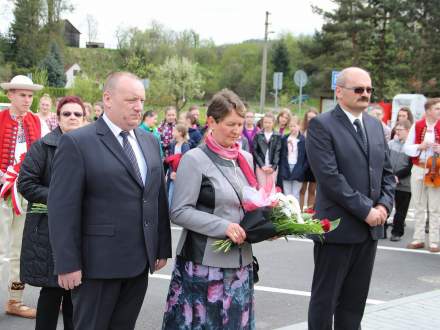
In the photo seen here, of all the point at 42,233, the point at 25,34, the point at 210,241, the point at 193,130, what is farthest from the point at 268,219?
the point at 25,34

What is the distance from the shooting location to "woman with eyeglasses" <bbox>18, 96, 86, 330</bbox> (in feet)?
15.8

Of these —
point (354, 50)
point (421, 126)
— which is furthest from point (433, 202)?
point (354, 50)

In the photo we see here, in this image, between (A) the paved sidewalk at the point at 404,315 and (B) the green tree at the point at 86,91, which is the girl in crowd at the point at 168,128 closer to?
(A) the paved sidewalk at the point at 404,315

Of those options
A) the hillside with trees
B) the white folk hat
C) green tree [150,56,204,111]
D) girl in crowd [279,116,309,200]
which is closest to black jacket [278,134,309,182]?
girl in crowd [279,116,309,200]

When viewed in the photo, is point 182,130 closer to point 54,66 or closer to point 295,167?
point 295,167

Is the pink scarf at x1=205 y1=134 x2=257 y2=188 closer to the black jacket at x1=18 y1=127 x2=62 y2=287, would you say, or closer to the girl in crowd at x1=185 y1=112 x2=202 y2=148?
the black jacket at x1=18 y1=127 x2=62 y2=287

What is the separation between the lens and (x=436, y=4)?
1626 inches

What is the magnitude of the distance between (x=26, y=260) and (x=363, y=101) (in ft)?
9.68

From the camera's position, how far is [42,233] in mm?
4895

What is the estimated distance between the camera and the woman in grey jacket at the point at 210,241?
3879 millimetres

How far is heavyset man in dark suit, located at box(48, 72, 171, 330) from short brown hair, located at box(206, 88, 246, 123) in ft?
1.67

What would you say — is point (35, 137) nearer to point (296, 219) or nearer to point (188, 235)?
point (188, 235)

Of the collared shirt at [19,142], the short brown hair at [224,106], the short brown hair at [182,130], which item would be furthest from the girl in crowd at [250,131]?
the short brown hair at [224,106]

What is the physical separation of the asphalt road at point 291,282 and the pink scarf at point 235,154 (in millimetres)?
2333
